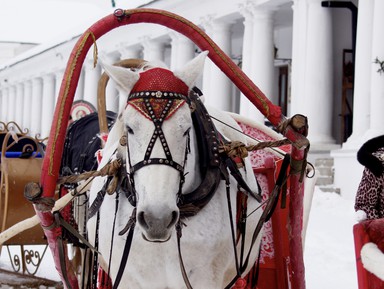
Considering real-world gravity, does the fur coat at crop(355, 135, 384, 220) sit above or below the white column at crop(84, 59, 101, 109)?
below

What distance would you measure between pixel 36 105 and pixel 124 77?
4186 centimetres

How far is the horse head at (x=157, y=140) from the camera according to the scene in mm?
3307

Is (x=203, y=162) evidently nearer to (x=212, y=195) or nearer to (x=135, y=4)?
(x=212, y=195)

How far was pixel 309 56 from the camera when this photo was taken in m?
20.2

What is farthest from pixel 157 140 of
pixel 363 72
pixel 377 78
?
pixel 363 72

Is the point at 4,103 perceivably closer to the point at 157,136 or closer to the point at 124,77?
the point at 124,77

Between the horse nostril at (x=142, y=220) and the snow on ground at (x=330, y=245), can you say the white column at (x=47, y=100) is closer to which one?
the snow on ground at (x=330, y=245)

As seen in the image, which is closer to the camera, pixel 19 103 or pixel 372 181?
pixel 372 181

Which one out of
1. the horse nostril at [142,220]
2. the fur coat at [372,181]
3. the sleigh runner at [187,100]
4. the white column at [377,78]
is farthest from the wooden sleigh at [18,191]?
the white column at [377,78]

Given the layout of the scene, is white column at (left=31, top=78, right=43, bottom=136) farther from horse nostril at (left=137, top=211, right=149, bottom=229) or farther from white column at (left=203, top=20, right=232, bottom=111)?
horse nostril at (left=137, top=211, right=149, bottom=229)

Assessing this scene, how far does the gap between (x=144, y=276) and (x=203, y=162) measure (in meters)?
0.64

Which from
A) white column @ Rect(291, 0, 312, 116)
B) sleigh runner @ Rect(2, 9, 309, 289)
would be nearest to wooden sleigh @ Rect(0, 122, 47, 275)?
sleigh runner @ Rect(2, 9, 309, 289)

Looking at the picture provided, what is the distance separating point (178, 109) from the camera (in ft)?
11.7

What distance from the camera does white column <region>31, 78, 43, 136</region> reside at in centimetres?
4456
